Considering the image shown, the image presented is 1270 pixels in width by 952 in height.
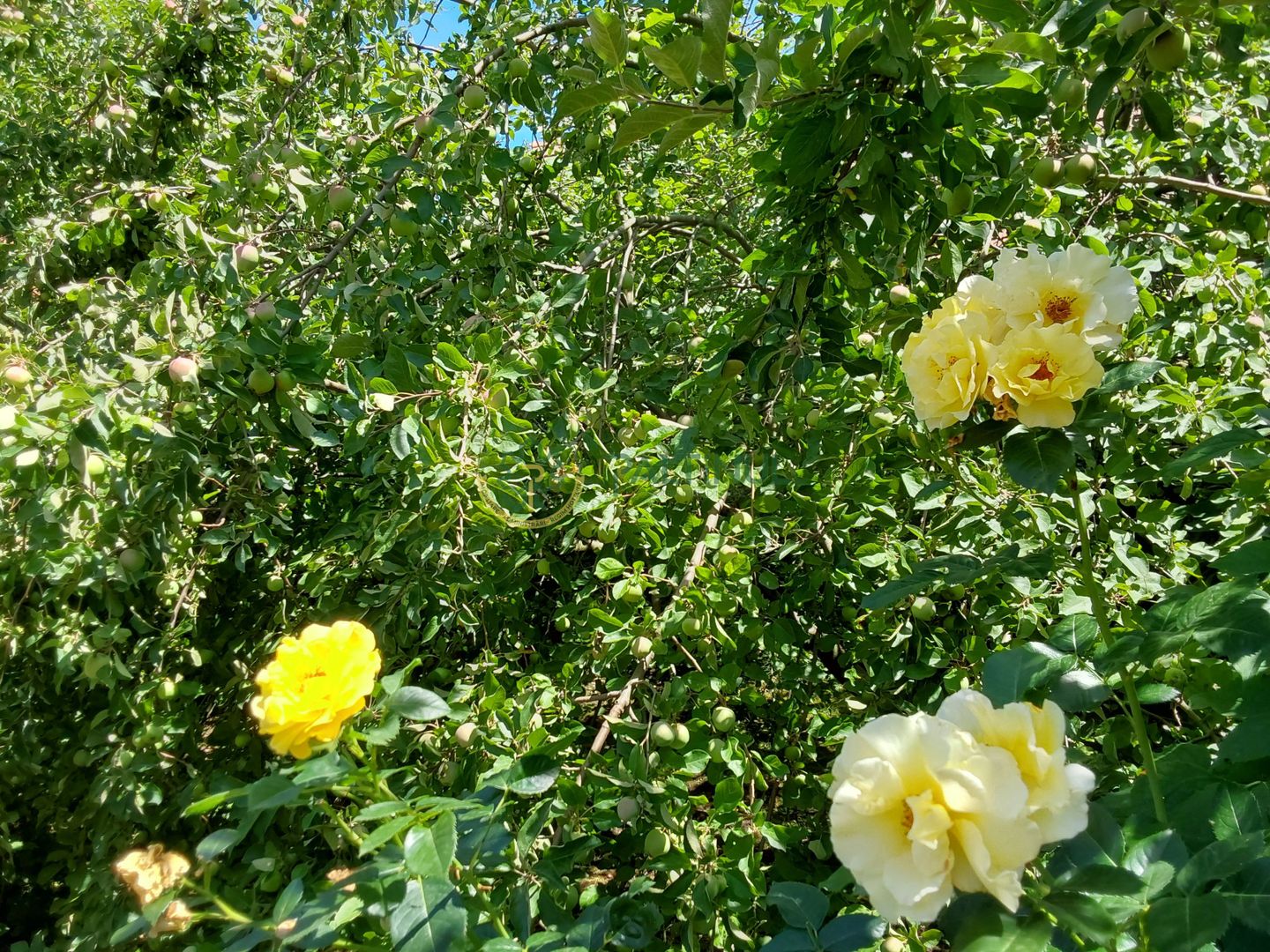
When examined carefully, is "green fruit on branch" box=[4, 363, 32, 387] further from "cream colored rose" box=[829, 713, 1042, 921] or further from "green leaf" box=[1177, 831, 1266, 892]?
"green leaf" box=[1177, 831, 1266, 892]

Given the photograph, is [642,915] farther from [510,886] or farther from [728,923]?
[728,923]

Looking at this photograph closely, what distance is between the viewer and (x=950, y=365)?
36.7 inches

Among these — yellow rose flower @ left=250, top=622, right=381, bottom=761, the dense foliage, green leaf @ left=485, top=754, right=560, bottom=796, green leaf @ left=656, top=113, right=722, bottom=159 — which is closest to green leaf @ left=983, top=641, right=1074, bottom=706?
the dense foliage

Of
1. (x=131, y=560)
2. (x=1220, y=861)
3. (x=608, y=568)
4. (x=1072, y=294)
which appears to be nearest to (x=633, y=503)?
(x=608, y=568)

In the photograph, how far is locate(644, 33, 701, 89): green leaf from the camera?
3.43 ft

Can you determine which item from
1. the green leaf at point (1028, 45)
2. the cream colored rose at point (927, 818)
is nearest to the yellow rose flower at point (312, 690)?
the cream colored rose at point (927, 818)

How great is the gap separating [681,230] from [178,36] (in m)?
2.12

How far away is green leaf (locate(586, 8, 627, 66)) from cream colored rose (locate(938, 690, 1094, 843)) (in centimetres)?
98

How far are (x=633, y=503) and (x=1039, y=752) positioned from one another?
3.81 ft

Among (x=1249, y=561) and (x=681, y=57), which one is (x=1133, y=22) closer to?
(x=681, y=57)

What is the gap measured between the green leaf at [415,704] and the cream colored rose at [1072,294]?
81cm

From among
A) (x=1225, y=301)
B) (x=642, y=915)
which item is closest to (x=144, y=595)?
(x=642, y=915)

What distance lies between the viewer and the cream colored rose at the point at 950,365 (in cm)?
90

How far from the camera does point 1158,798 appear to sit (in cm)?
81
